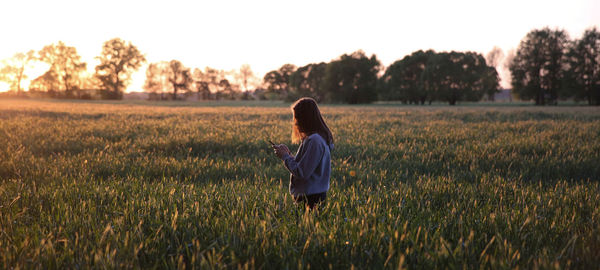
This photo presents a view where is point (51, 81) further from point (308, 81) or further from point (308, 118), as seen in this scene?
point (308, 118)

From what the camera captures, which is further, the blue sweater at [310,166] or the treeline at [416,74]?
the treeline at [416,74]

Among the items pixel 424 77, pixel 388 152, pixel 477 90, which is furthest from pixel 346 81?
pixel 388 152

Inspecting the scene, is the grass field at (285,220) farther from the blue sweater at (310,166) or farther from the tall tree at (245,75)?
the tall tree at (245,75)

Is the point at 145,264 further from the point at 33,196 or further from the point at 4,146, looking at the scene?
the point at 4,146

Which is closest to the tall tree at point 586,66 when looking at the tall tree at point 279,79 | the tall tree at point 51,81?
the tall tree at point 279,79

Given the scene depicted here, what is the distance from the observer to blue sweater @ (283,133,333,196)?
296cm

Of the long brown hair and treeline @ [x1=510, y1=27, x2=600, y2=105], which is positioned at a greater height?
treeline @ [x1=510, y1=27, x2=600, y2=105]

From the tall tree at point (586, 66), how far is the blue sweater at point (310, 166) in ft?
232

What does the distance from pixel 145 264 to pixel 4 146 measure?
7.56 metres

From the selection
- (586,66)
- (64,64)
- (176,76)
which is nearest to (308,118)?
(586,66)

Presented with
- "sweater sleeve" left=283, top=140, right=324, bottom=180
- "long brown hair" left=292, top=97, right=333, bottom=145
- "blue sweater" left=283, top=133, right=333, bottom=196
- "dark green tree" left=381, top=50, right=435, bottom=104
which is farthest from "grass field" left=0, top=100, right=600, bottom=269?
"dark green tree" left=381, top=50, right=435, bottom=104

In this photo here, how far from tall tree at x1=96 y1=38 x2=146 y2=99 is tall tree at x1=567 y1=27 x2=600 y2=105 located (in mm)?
97026

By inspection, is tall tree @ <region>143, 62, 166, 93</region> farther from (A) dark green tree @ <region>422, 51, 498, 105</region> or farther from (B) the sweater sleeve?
(B) the sweater sleeve

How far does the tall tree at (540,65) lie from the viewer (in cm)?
5819
